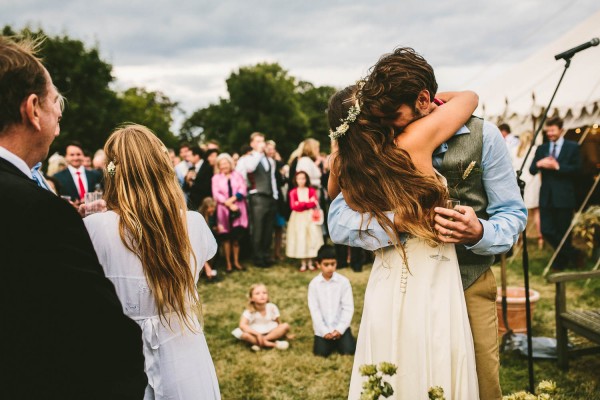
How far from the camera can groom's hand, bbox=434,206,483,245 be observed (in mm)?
1815

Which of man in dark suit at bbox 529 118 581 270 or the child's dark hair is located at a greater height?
man in dark suit at bbox 529 118 581 270

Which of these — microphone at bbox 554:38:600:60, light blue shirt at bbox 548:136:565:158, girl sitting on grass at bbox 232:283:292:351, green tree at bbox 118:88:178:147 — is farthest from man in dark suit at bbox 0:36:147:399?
green tree at bbox 118:88:178:147

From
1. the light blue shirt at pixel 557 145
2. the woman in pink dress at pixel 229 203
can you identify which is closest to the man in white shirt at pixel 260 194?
the woman in pink dress at pixel 229 203

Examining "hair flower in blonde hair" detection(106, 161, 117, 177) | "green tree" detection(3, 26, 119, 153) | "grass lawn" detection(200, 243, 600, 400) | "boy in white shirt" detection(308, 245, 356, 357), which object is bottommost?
"grass lawn" detection(200, 243, 600, 400)

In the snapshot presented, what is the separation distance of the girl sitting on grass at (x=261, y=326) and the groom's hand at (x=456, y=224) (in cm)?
376

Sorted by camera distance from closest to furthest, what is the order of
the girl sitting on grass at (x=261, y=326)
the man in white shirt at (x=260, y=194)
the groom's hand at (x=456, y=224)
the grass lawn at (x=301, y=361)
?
the groom's hand at (x=456, y=224) → the grass lawn at (x=301, y=361) → the girl sitting on grass at (x=261, y=326) → the man in white shirt at (x=260, y=194)

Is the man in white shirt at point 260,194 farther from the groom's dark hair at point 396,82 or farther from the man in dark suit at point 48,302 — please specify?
the man in dark suit at point 48,302

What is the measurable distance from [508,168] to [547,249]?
327 inches

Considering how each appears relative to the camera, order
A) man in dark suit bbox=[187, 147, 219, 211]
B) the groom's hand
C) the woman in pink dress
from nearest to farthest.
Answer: the groom's hand, the woman in pink dress, man in dark suit bbox=[187, 147, 219, 211]

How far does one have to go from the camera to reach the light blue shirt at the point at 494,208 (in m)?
1.99

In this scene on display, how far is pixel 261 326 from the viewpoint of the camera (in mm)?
5473

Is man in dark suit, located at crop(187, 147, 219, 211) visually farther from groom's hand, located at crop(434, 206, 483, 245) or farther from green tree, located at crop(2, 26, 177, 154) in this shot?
green tree, located at crop(2, 26, 177, 154)

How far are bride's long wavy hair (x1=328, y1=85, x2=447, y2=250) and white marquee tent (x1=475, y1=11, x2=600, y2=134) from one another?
6881mm

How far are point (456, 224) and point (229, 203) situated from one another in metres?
7.13
